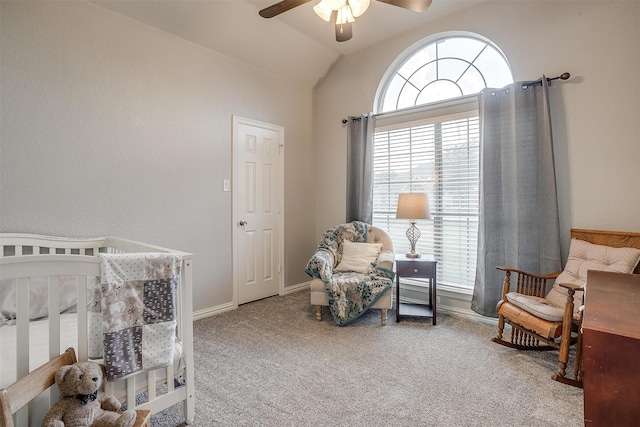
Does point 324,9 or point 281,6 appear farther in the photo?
point 281,6

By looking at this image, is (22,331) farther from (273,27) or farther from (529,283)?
(273,27)

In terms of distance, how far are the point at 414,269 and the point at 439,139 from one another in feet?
4.54

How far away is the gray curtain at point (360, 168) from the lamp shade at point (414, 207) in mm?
687

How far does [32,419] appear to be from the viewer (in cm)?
123

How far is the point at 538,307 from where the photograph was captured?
217cm

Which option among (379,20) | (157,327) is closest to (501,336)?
(157,327)

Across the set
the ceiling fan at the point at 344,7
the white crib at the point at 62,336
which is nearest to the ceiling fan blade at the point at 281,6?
the ceiling fan at the point at 344,7

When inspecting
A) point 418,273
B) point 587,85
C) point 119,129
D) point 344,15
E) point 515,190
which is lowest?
point 418,273

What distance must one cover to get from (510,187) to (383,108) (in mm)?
1734

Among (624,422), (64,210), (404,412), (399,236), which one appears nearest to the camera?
(624,422)

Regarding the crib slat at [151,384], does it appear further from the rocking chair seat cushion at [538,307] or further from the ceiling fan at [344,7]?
the rocking chair seat cushion at [538,307]

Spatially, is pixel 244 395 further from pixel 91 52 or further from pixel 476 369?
pixel 91 52

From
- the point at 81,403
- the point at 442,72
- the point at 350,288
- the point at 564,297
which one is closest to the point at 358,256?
the point at 350,288

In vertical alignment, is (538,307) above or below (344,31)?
below
